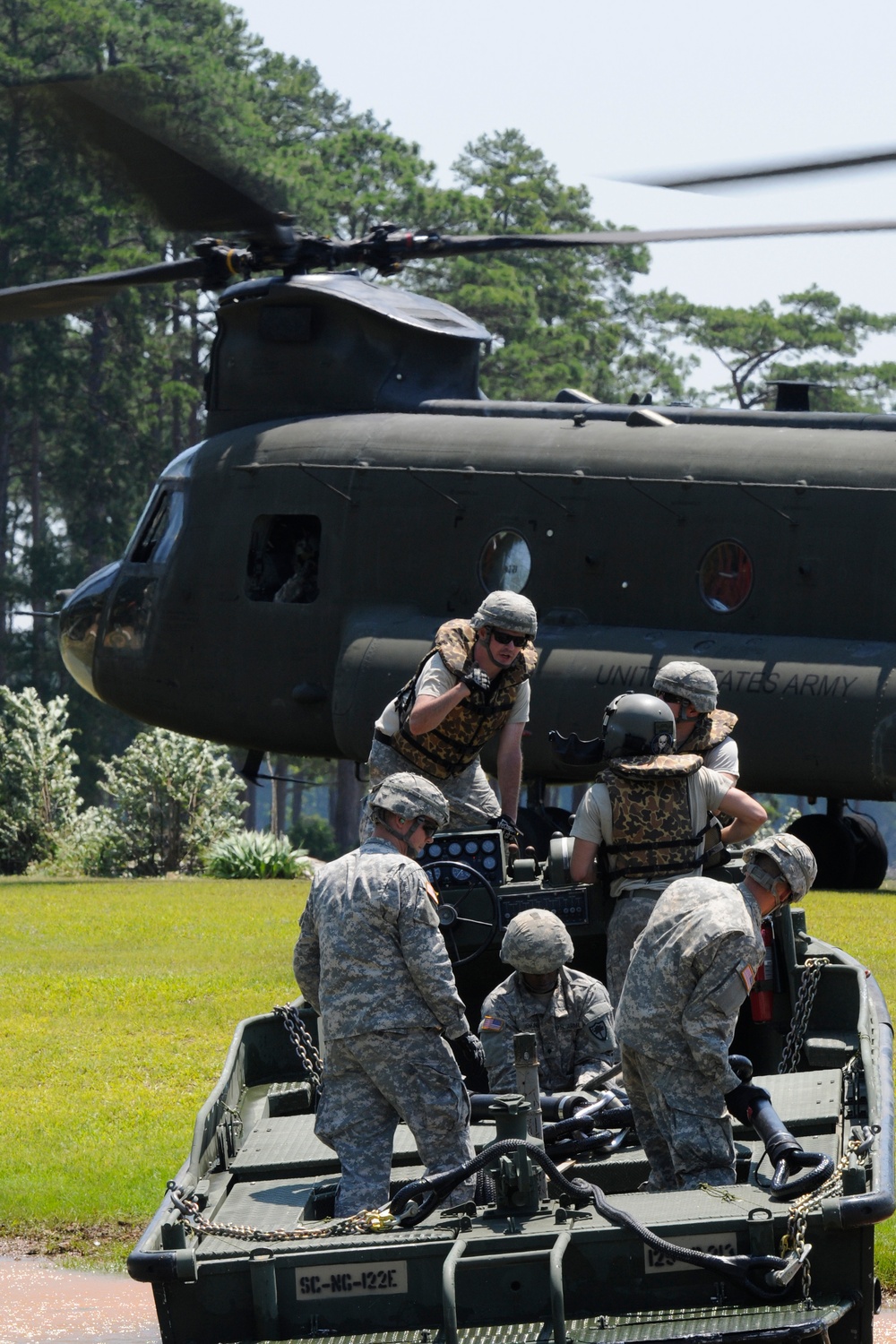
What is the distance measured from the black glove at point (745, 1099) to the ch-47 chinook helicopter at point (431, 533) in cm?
775

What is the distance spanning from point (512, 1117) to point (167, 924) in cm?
1164

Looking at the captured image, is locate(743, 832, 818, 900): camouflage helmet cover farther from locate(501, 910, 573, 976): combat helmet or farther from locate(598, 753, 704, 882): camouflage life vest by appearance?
locate(598, 753, 704, 882): camouflage life vest

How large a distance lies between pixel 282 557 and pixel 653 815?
9.60 metres

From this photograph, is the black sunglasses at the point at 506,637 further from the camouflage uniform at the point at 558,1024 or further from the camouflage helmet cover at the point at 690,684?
the camouflage uniform at the point at 558,1024

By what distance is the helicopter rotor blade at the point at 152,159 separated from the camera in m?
13.3

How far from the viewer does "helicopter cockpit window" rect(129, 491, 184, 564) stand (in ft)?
57.2

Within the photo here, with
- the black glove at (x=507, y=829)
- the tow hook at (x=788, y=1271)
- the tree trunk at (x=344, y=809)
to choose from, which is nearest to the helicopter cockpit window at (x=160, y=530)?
the black glove at (x=507, y=829)

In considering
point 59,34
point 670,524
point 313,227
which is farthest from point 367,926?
point 59,34

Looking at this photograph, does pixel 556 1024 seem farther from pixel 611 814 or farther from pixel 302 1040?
pixel 302 1040

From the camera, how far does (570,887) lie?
8.31 meters

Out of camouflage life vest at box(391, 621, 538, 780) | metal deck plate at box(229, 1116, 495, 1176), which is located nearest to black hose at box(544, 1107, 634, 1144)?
metal deck plate at box(229, 1116, 495, 1176)

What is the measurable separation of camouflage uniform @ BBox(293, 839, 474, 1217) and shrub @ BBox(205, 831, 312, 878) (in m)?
14.9

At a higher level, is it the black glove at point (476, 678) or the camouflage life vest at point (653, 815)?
the black glove at point (476, 678)

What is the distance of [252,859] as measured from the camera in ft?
70.7
